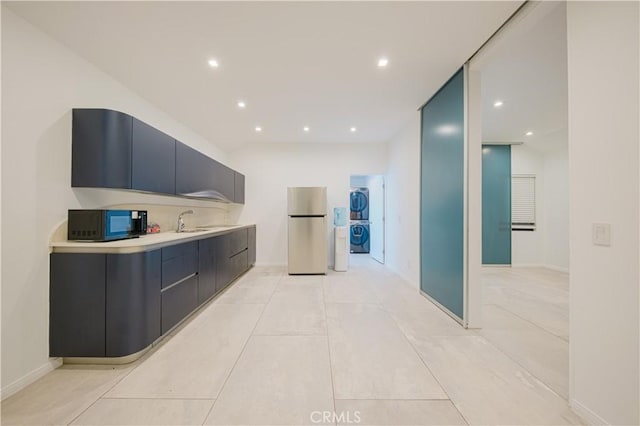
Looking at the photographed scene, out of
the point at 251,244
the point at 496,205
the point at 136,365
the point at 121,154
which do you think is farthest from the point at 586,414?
the point at 496,205

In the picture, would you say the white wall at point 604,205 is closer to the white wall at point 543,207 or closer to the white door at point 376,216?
the white door at point 376,216

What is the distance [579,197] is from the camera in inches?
50.6

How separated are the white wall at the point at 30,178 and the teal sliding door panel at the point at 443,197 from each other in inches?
139

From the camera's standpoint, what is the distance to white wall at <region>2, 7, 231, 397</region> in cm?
151

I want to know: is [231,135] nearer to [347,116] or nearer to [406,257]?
[347,116]

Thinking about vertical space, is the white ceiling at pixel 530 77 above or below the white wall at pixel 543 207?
above

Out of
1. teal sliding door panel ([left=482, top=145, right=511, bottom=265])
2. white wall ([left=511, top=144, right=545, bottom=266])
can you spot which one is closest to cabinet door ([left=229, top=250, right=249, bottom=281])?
teal sliding door panel ([left=482, top=145, right=511, bottom=265])

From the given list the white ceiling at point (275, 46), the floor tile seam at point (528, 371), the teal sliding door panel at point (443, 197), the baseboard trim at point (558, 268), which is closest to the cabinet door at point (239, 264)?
the white ceiling at point (275, 46)

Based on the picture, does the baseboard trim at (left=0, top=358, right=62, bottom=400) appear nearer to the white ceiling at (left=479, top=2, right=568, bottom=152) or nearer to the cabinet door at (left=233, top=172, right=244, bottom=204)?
the cabinet door at (left=233, top=172, right=244, bottom=204)

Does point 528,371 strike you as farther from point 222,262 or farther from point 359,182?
point 359,182

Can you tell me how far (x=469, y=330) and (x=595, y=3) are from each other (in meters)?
2.48

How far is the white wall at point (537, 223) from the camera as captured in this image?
16.7 ft

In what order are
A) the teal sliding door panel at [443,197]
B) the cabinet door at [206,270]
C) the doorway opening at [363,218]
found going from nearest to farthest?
the teal sliding door panel at [443,197]
the cabinet door at [206,270]
the doorway opening at [363,218]

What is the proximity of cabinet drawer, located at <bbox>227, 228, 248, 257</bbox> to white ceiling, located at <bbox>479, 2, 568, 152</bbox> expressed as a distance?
12.3ft
